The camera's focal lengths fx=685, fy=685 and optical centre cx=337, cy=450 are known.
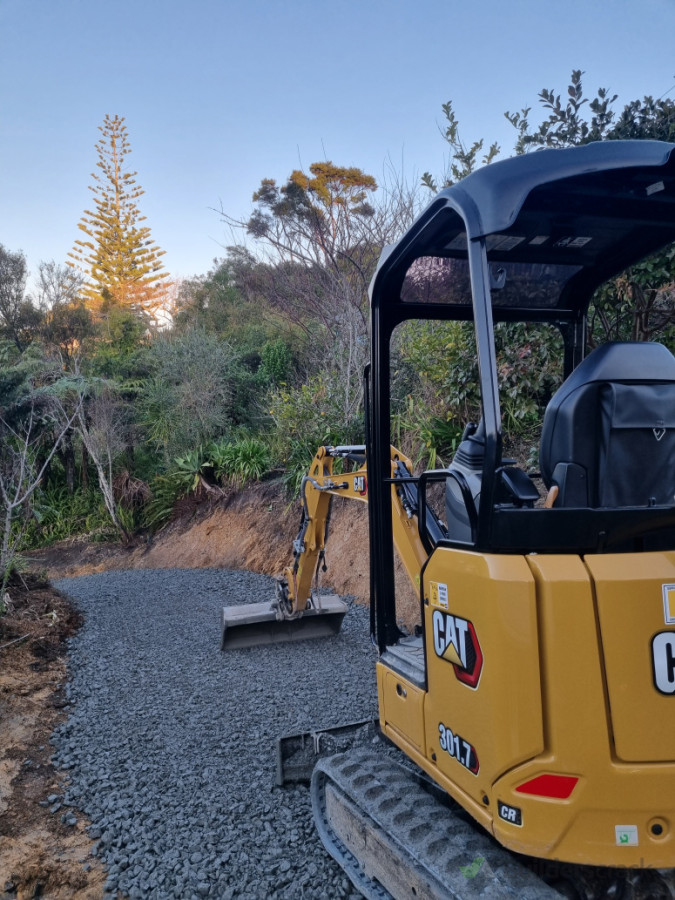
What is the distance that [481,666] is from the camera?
2047 millimetres

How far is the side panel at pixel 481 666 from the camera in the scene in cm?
192

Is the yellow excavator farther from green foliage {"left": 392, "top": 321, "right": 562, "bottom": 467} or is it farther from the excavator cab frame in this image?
green foliage {"left": 392, "top": 321, "right": 562, "bottom": 467}

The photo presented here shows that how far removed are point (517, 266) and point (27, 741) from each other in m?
4.11

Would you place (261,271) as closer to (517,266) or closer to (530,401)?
(530,401)

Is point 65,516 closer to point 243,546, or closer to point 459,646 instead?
point 243,546

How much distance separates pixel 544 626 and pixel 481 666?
0.83 feet

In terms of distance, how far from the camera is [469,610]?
83.0 inches

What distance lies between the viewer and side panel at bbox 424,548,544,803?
1.92m

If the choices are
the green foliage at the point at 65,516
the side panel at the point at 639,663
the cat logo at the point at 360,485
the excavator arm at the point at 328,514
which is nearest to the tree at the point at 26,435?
the green foliage at the point at 65,516

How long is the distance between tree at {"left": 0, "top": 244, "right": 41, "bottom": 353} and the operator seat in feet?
62.2

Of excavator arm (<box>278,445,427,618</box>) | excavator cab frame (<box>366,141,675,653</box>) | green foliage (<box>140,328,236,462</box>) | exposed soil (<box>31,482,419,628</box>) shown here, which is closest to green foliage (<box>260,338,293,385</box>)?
green foliage (<box>140,328,236,462</box>)

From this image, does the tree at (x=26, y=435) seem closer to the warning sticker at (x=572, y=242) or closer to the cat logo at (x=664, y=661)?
the warning sticker at (x=572, y=242)

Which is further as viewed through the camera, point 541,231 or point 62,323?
point 62,323

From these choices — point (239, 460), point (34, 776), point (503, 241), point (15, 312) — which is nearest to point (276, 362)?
point (239, 460)
